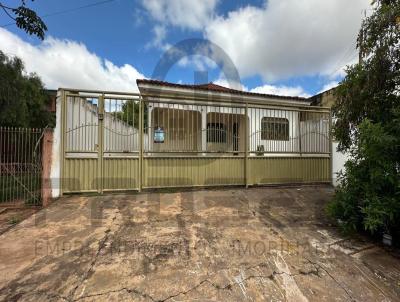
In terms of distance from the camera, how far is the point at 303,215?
15.7 feet

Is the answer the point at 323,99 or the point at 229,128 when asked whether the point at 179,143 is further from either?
the point at 323,99

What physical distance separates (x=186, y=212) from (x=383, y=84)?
4.12 metres

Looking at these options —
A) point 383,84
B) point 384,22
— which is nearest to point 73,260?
point 383,84

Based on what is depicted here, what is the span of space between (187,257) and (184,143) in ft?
11.6

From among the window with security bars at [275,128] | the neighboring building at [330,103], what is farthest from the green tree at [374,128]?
the neighboring building at [330,103]

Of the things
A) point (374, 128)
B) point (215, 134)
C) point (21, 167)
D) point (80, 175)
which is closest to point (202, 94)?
point (215, 134)

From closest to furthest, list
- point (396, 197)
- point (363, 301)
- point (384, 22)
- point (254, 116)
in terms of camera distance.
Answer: point (363, 301) < point (396, 197) < point (384, 22) < point (254, 116)

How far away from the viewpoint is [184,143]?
248 inches

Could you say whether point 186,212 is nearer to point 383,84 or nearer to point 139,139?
point 139,139

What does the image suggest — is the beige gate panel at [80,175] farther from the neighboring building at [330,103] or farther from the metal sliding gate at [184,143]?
the neighboring building at [330,103]

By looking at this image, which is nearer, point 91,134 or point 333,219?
point 333,219

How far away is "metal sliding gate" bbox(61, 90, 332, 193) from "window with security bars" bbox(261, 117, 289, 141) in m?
0.03

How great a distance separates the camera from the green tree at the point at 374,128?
3.42 m

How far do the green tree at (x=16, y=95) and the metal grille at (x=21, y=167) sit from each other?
4.53 meters
